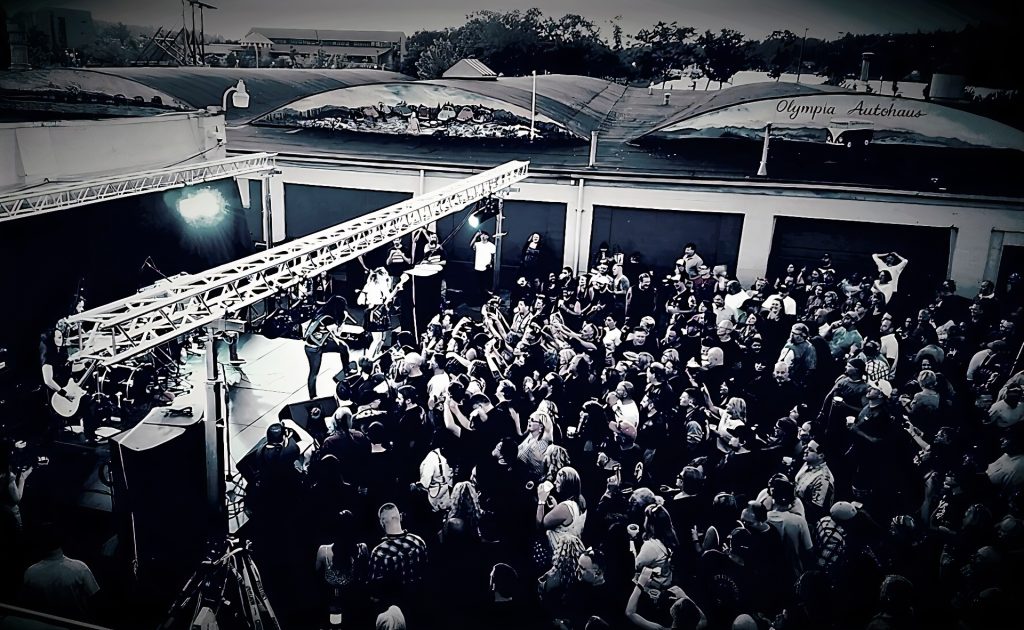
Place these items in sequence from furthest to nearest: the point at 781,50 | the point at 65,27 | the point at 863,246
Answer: the point at 65,27
the point at 863,246
the point at 781,50

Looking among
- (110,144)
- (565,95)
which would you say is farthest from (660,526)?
(110,144)

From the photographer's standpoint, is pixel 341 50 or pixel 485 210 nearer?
pixel 485 210

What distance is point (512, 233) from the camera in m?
4.61

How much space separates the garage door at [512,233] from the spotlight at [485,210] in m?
0.04

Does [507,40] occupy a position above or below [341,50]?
above

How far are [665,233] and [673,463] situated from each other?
A: 4.42ft

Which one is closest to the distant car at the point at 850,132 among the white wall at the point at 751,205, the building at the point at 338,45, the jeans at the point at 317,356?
the white wall at the point at 751,205

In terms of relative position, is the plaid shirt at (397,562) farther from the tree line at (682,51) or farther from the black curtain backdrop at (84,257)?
the tree line at (682,51)

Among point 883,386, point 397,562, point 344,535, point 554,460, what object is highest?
point 883,386

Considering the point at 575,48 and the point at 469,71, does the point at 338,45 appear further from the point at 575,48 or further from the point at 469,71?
the point at 575,48

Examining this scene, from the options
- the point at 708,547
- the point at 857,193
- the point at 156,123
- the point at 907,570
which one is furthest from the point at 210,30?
the point at 907,570

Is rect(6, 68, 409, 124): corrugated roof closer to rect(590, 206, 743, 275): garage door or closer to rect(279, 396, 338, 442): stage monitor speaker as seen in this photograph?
rect(590, 206, 743, 275): garage door

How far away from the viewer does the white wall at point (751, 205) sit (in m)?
3.97

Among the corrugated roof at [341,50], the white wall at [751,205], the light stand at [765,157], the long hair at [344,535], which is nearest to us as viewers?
the white wall at [751,205]
